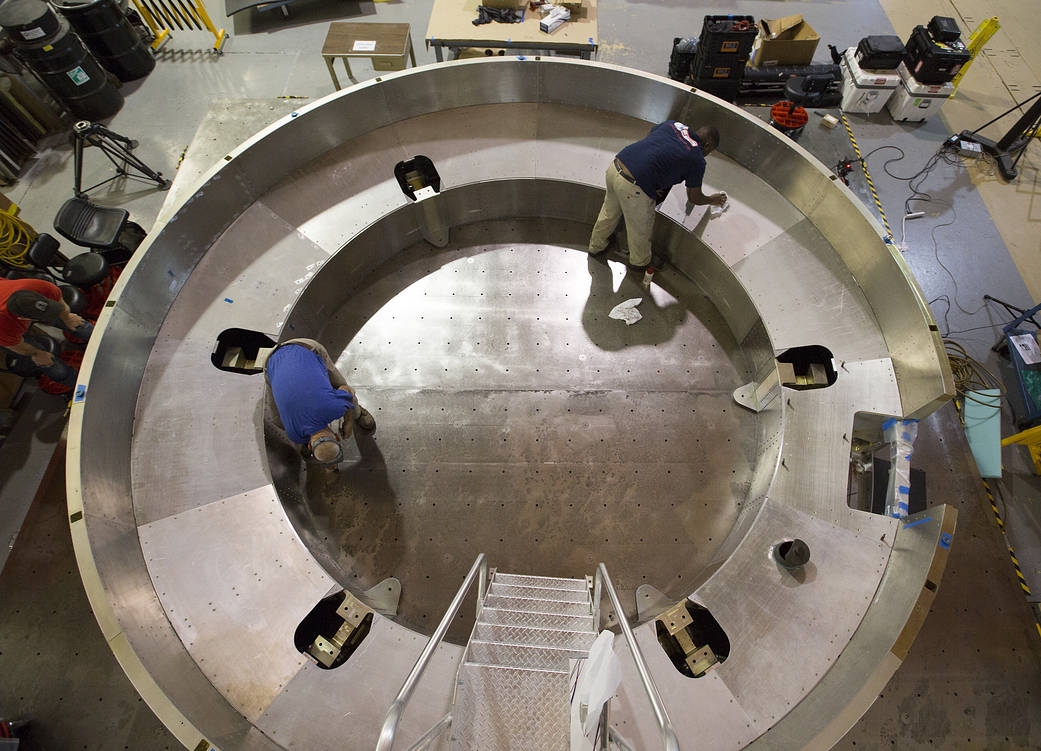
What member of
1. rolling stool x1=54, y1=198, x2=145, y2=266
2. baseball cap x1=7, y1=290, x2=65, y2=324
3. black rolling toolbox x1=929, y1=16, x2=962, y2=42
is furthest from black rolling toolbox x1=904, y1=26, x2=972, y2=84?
baseball cap x1=7, y1=290, x2=65, y2=324

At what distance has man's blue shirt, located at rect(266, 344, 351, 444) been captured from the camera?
3371 mm

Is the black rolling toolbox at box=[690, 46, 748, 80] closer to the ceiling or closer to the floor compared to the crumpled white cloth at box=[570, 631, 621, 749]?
closer to the floor

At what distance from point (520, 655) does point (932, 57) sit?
8.09m

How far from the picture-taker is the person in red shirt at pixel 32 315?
4.07m

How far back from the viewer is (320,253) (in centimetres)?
472

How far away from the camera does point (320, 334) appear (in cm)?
502

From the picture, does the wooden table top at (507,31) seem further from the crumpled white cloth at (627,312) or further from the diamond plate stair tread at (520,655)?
the diamond plate stair tread at (520,655)

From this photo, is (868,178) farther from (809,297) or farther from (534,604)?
(534,604)

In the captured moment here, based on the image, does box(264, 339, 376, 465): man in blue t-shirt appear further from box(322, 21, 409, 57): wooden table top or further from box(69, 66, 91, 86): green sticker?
box(69, 66, 91, 86): green sticker

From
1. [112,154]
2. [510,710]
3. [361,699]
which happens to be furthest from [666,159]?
A: [112,154]

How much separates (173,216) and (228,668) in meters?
3.40

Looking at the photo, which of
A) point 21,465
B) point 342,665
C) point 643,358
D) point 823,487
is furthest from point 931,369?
point 21,465

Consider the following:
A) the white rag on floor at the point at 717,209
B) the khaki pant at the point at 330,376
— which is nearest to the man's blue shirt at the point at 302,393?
the khaki pant at the point at 330,376

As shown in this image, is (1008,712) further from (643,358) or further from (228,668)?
(228,668)
